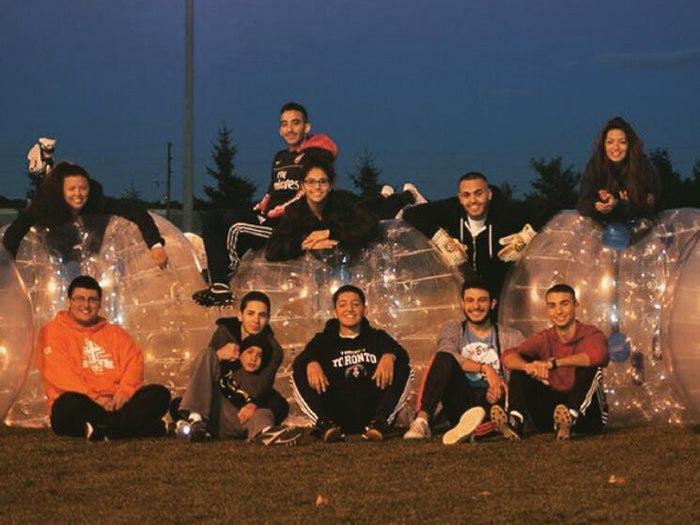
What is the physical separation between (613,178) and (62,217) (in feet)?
12.2

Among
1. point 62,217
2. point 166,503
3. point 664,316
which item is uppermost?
point 62,217

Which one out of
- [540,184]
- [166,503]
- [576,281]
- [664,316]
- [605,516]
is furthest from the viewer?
[540,184]

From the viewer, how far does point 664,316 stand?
26.2 feet

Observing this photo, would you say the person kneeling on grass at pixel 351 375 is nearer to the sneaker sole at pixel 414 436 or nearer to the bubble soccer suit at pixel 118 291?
the sneaker sole at pixel 414 436

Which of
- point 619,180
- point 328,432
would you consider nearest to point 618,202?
point 619,180

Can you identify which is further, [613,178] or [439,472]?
[613,178]

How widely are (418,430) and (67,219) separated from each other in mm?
2860

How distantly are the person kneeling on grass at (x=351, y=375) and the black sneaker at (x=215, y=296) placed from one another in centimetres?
77

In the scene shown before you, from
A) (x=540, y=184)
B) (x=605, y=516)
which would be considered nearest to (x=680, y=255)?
(x=605, y=516)

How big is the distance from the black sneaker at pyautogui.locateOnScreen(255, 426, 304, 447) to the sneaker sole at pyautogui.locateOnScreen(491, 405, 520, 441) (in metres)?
1.18

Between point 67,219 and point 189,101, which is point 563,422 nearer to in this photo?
point 67,219

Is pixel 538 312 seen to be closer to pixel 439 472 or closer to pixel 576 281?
pixel 576 281

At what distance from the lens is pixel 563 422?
779 cm

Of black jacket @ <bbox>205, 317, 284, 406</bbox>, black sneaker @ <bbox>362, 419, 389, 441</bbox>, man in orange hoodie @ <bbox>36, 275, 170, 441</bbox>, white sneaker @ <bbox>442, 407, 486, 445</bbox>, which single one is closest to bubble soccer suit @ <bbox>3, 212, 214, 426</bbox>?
man in orange hoodie @ <bbox>36, 275, 170, 441</bbox>
